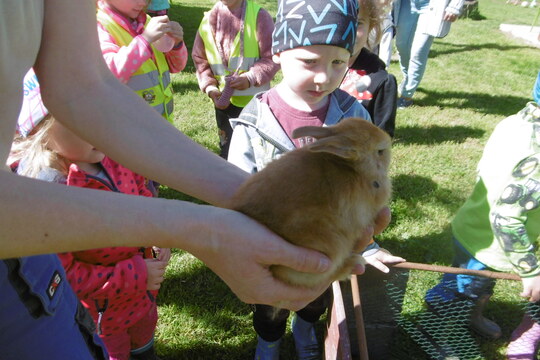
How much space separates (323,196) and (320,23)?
1155mm

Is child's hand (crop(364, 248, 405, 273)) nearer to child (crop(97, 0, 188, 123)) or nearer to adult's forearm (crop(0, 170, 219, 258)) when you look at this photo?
adult's forearm (crop(0, 170, 219, 258))

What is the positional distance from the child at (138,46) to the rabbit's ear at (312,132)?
2032 mm

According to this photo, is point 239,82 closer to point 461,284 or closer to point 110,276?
point 110,276

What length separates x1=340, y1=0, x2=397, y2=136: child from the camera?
3.32m

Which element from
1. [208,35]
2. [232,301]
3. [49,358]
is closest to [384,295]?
[232,301]

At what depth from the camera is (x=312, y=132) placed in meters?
1.55

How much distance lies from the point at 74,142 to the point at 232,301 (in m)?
1.78

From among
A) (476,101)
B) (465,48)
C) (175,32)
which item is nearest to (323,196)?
(175,32)

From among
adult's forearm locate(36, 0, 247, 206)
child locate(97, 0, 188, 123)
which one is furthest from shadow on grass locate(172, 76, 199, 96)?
adult's forearm locate(36, 0, 247, 206)

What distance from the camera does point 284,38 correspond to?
235 cm

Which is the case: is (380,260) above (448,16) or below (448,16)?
below

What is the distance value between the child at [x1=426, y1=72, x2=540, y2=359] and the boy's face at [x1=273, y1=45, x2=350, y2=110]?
1233mm

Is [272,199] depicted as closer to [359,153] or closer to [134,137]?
[359,153]

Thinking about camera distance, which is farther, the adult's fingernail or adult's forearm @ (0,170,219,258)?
the adult's fingernail
